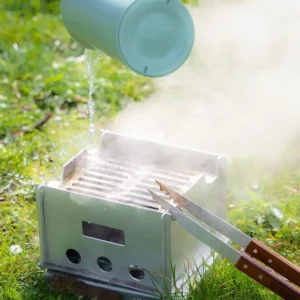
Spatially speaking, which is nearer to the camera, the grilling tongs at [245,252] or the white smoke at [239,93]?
the grilling tongs at [245,252]

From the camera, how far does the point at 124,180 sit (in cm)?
332

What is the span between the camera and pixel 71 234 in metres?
3.22

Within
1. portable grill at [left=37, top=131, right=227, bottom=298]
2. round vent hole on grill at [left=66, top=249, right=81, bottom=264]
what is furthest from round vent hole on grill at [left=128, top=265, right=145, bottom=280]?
round vent hole on grill at [left=66, top=249, right=81, bottom=264]

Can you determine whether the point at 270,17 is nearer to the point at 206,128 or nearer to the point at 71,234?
the point at 206,128

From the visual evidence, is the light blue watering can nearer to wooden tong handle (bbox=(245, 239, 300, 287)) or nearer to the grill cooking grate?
the grill cooking grate

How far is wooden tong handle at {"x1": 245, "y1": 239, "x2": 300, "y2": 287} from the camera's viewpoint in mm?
2835

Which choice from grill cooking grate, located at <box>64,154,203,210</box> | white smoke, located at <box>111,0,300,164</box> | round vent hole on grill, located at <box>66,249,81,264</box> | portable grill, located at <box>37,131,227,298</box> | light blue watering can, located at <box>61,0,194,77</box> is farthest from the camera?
white smoke, located at <box>111,0,300,164</box>

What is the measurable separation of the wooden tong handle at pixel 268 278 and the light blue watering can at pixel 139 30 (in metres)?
0.79

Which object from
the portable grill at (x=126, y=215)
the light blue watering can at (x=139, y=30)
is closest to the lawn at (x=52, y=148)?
the portable grill at (x=126, y=215)

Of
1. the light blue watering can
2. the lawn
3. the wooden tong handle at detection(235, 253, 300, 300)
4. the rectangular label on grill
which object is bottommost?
the lawn

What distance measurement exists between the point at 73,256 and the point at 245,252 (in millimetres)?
807

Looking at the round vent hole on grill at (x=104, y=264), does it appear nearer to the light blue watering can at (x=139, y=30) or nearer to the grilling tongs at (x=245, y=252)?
the grilling tongs at (x=245, y=252)

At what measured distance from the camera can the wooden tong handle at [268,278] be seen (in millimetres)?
2805

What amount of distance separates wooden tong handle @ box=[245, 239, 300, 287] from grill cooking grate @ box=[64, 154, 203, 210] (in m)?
0.45
